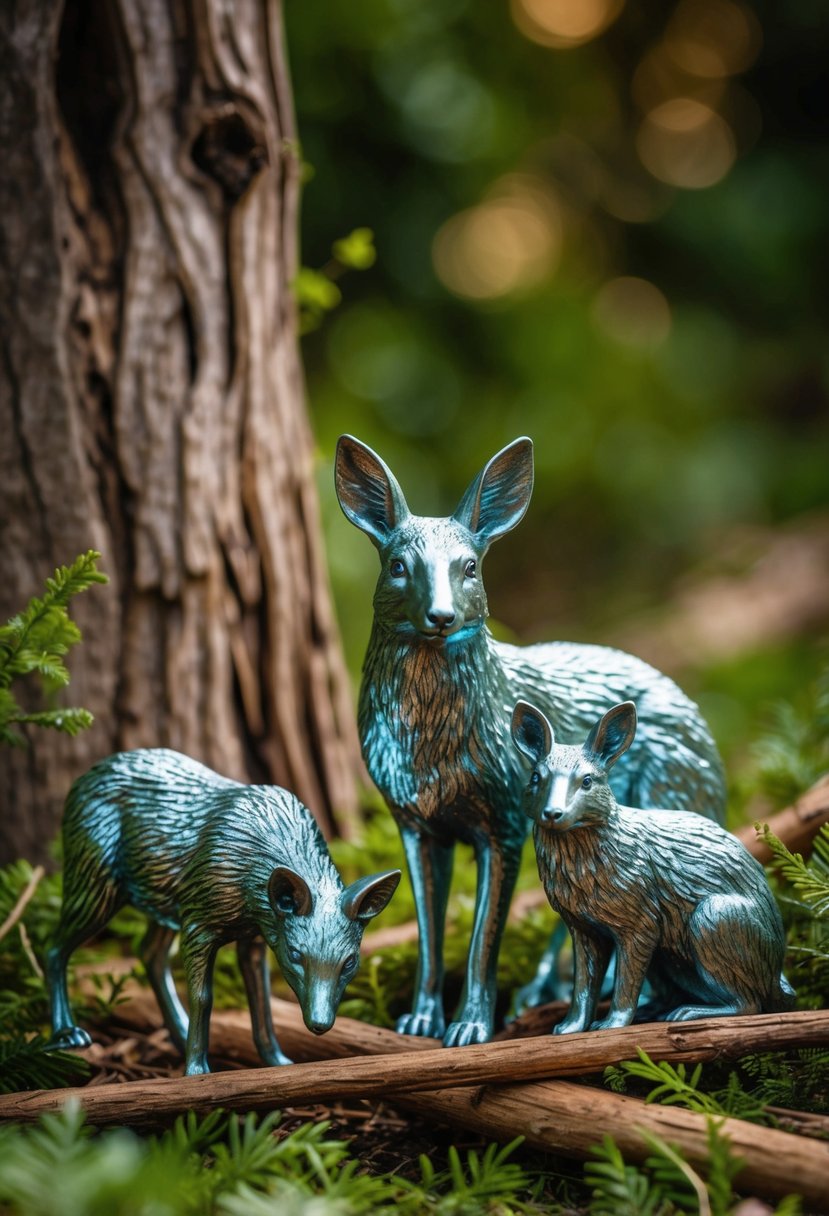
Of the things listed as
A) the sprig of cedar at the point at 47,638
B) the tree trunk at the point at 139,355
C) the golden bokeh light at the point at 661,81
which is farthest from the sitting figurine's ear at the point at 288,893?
the golden bokeh light at the point at 661,81

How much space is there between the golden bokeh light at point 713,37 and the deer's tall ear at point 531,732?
293 inches

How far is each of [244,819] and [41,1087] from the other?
0.78m

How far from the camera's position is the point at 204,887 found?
251 centimetres

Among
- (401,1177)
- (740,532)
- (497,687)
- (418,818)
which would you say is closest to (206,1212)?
(401,1177)

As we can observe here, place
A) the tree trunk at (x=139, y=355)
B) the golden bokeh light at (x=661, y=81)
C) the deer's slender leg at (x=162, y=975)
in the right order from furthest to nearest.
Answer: the golden bokeh light at (x=661, y=81) < the tree trunk at (x=139, y=355) < the deer's slender leg at (x=162, y=975)

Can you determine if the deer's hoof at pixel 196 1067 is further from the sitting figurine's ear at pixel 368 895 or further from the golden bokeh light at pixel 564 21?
the golden bokeh light at pixel 564 21

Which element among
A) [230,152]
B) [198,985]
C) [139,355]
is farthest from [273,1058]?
[230,152]

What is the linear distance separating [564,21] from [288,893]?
7611 millimetres

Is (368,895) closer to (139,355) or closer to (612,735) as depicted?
(612,735)

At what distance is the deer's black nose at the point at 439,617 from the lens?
2.30 m

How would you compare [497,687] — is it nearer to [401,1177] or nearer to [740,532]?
[401,1177]

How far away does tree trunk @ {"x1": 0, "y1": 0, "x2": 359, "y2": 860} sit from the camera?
3482 millimetres

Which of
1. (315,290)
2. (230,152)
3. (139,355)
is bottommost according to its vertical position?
(139,355)

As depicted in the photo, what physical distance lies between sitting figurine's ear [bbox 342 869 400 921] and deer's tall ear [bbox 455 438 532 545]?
30.4 inches
